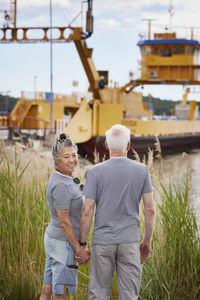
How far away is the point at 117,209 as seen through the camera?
3.00m

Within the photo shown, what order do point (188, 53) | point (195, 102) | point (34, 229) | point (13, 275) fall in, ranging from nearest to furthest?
point (13, 275)
point (34, 229)
point (188, 53)
point (195, 102)

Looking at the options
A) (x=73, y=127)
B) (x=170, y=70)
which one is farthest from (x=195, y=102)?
(x=73, y=127)

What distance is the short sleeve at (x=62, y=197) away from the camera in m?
3.02

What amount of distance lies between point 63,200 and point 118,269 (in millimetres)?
556

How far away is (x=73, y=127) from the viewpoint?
2333 cm

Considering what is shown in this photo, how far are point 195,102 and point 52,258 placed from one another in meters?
32.7

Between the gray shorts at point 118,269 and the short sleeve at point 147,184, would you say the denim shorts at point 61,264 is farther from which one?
the short sleeve at point 147,184

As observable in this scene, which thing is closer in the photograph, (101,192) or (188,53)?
(101,192)

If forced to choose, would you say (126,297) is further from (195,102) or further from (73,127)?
(195,102)

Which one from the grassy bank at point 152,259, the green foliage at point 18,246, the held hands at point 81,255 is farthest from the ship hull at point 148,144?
the held hands at point 81,255

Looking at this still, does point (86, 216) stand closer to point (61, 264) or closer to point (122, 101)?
point (61, 264)

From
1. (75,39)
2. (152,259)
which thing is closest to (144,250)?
(152,259)

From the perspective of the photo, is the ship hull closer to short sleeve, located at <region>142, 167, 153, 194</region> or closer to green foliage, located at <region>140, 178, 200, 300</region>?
green foliage, located at <region>140, 178, 200, 300</region>

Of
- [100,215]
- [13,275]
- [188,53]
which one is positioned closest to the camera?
[100,215]
